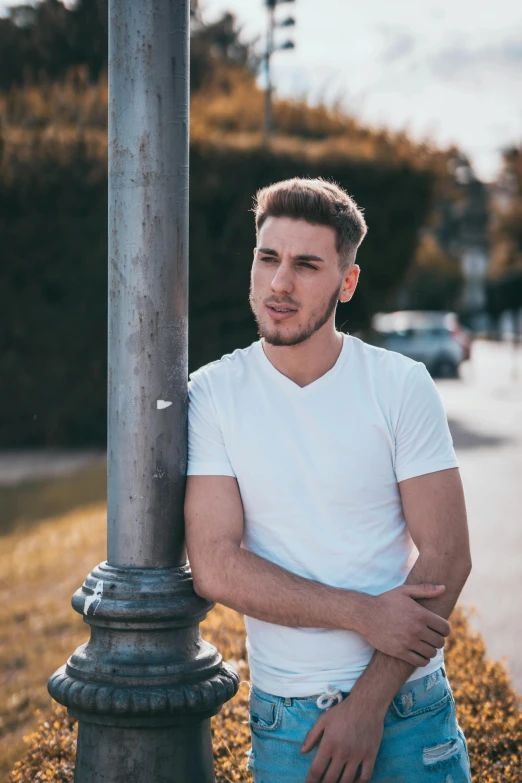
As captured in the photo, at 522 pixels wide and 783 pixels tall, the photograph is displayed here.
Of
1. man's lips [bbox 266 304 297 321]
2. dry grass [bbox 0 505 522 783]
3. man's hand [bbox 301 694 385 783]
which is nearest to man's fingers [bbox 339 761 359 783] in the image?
man's hand [bbox 301 694 385 783]

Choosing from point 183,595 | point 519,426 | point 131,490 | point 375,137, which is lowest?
point 519,426

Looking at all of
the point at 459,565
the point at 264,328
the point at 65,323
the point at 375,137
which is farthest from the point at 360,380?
the point at 375,137

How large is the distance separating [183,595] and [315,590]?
38 centimetres

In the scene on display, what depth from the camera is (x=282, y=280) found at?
284cm

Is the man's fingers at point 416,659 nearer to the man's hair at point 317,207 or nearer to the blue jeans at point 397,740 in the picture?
the blue jeans at point 397,740

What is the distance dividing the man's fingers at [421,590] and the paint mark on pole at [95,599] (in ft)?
2.67

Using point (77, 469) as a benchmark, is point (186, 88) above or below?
above

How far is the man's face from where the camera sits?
287 centimetres

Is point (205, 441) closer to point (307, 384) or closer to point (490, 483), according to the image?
point (307, 384)

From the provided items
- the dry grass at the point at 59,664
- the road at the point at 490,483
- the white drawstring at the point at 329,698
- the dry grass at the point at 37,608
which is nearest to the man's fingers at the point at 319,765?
the white drawstring at the point at 329,698

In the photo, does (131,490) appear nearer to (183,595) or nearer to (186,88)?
(183,595)

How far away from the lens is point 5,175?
14422 millimetres

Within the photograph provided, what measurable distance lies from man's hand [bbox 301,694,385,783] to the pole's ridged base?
1.14ft

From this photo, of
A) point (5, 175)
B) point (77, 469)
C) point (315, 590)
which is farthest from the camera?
point (5, 175)
